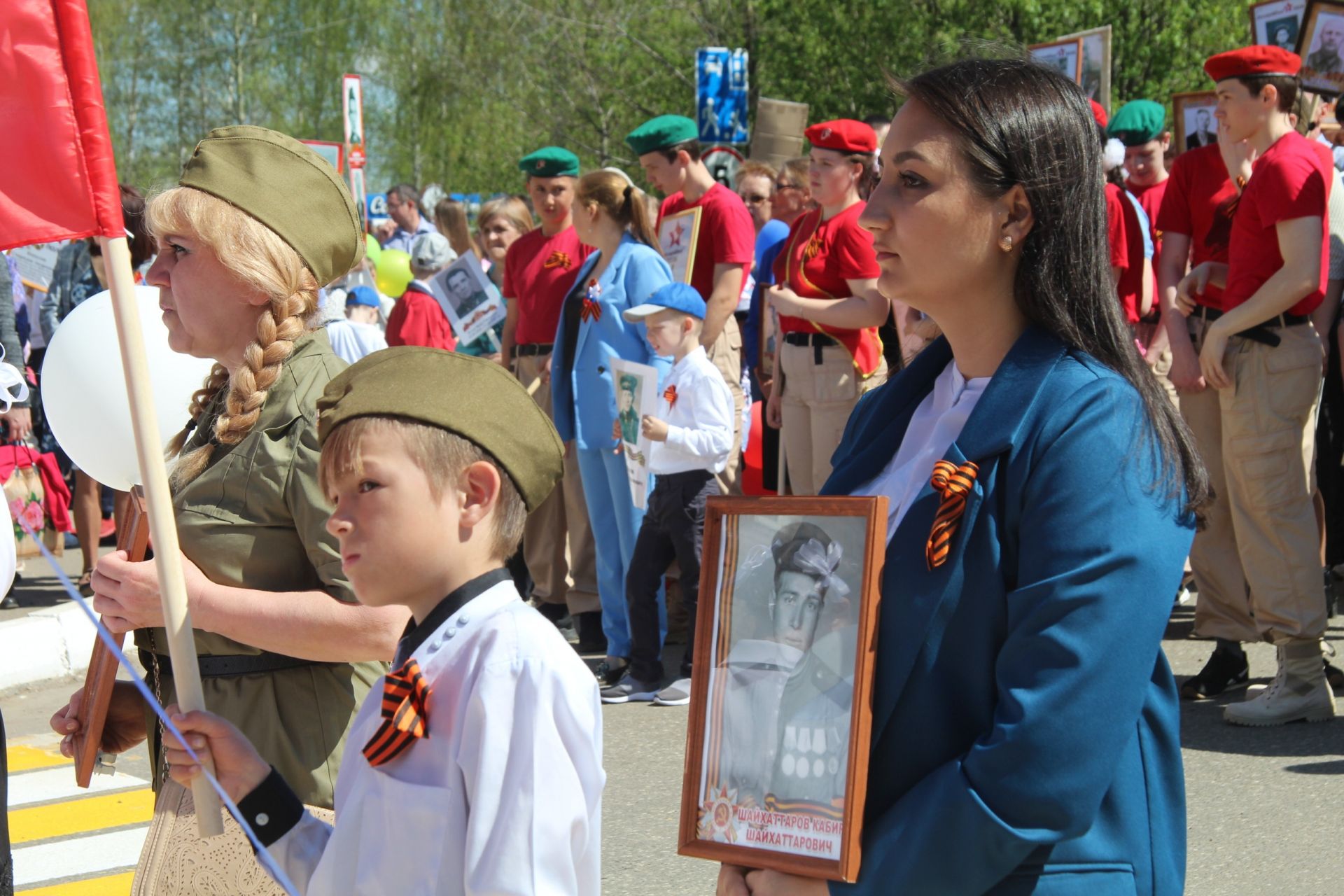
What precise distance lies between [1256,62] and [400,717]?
16.0 ft

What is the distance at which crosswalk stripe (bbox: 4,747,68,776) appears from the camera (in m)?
6.08

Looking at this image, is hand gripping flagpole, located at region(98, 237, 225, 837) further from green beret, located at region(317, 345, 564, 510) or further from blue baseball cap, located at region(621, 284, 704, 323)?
blue baseball cap, located at region(621, 284, 704, 323)

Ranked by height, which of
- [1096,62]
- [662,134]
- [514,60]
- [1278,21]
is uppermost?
[514,60]

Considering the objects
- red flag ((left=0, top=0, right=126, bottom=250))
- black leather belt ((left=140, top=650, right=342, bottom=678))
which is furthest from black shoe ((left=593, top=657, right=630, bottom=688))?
red flag ((left=0, top=0, right=126, bottom=250))

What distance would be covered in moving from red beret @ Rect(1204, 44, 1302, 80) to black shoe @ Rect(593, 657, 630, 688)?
142 inches

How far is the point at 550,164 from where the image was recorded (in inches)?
331

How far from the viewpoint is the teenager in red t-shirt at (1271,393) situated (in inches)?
A: 219

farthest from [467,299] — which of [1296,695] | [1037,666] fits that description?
[1037,666]

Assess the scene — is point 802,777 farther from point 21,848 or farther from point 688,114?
point 688,114

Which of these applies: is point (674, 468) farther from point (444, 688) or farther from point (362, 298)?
point (444, 688)

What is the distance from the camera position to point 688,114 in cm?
2892

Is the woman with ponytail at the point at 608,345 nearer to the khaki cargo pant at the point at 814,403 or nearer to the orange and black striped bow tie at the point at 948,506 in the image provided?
the khaki cargo pant at the point at 814,403

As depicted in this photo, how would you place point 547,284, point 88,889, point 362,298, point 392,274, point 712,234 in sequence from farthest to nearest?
point 392,274 → point 362,298 → point 547,284 → point 712,234 → point 88,889

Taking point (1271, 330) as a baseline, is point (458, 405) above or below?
above
